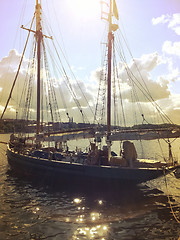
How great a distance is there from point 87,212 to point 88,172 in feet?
17.4

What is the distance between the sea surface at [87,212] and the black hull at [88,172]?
93 centimetres

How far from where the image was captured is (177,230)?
1077cm

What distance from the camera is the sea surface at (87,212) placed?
1034 cm

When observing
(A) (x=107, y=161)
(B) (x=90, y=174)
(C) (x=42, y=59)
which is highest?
(C) (x=42, y=59)

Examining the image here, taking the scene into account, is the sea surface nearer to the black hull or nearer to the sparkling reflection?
the sparkling reflection

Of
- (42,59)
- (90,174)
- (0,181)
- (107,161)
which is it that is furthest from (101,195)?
(42,59)

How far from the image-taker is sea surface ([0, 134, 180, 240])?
10336mm

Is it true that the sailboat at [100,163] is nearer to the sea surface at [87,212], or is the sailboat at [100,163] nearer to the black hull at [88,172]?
the black hull at [88,172]

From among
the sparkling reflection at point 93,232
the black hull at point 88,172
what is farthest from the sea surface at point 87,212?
the black hull at point 88,172

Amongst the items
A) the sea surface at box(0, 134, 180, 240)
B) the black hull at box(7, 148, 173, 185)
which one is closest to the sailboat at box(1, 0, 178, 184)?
the black hull at box(7, 148, 173, 185)

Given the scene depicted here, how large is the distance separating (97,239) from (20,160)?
58.1 ft

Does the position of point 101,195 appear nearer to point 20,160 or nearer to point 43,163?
point 43,163

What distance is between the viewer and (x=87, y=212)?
13.0 m

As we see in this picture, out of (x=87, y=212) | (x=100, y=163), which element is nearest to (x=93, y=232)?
(x=87, y=212)
